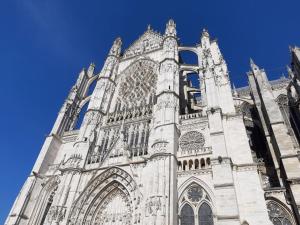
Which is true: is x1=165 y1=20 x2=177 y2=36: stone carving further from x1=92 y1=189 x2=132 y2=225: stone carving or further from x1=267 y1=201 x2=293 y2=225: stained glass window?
x1=267 y1=201 x2=293 y2=225: stained glass window

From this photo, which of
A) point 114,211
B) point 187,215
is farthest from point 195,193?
point 114,211

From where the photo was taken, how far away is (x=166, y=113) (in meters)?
14.2

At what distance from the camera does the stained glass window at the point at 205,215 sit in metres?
10.4

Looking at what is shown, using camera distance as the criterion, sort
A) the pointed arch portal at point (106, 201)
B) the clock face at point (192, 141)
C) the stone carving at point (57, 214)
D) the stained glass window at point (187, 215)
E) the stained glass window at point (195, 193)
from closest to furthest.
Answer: the stained glass window at point (187, 215) → the stained glass window at point (195, 193) → the stone carving at point (57, 214) → the pointed arch portal at point (106, 201) → the clock face at point (192, 141)

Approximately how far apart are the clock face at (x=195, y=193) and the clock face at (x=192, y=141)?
6.82 ft

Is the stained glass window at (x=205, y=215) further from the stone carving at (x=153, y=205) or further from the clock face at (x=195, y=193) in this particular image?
the stone carving at (x=153, y=205)

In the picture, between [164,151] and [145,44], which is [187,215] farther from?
[145,44]

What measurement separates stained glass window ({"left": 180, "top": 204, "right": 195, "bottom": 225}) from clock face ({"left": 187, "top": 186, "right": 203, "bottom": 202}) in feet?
1.29

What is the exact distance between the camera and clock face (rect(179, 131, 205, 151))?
12905 millimetres

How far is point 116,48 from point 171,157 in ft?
48.4

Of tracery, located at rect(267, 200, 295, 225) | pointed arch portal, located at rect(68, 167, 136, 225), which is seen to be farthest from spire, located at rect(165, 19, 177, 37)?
tracery, located at rect(267, 200, 295, 225)

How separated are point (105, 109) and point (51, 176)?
19.1 feet

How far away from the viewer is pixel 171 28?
2094cm

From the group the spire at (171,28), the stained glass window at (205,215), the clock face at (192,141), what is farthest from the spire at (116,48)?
the stained glass window at (205,215)
